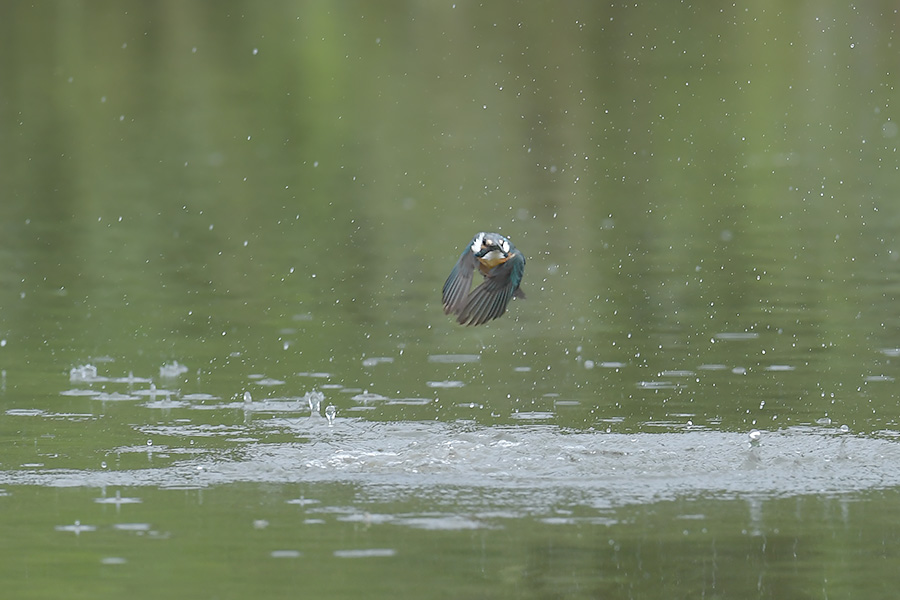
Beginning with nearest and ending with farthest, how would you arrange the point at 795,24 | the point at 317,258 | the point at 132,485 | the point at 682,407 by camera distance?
the point at 132,485 < the point at 682,407 < the point at 317,258 < the point at 795,24

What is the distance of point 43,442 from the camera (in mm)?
9406

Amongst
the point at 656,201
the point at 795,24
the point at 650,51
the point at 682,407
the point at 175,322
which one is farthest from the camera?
the point at 795,24

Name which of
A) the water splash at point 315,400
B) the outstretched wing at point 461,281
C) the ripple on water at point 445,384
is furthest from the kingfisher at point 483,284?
the ripple on water at point 445,384

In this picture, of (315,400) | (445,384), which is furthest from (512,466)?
(445,384)

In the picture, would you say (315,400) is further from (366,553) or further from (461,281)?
(366,553)

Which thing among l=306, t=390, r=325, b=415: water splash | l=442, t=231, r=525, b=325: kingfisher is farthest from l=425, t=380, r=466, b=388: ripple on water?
l=442, t=231, r=525, b=325: kingfisher

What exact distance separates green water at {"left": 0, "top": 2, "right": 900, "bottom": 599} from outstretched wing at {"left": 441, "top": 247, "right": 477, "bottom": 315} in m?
0.70

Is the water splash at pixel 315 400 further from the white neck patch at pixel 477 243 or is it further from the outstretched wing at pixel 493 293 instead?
the white neck patch at pixel 477 243

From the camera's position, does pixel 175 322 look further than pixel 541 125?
No

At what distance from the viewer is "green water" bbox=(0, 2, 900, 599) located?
24.2ft

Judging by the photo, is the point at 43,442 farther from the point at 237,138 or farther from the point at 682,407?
the point at 237,138

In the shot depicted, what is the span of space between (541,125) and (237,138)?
4665 millimetres

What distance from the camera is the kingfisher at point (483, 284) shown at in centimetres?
986

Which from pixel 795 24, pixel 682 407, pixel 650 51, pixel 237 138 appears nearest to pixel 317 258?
pixel 682 407
